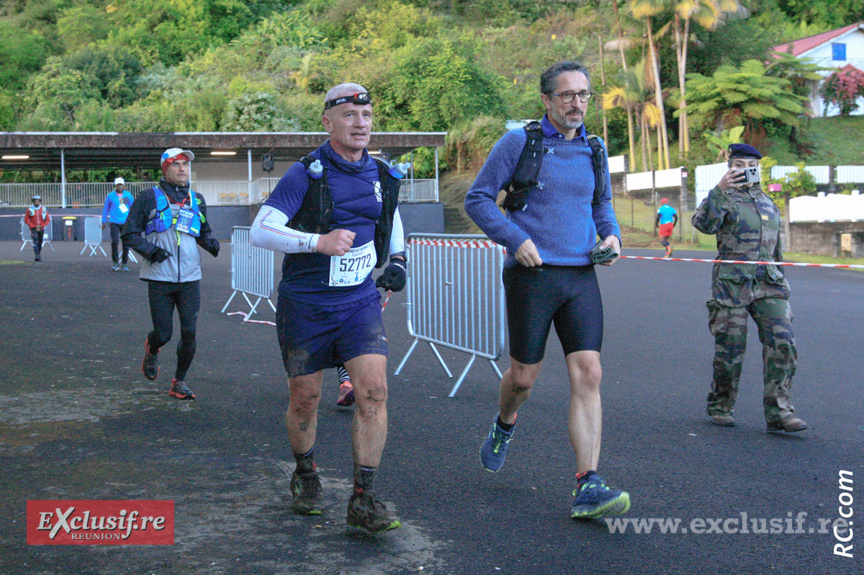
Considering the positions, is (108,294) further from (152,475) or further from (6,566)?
(6,566)

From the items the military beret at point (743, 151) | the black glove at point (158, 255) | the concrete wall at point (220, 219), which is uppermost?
the concrete wall at point (220, 219)

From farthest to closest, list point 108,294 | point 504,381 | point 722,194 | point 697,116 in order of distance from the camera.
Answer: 1. point 697,116
2. point 108,294
3. point 722,194
4. point 504,381

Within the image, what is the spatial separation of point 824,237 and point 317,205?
74.0 feet

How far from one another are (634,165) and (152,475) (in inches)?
1940

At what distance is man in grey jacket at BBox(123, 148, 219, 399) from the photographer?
6.62m

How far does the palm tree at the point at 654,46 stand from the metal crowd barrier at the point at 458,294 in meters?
40.3

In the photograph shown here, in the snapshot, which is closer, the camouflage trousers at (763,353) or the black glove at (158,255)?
the camouflage trousers at (763,353)

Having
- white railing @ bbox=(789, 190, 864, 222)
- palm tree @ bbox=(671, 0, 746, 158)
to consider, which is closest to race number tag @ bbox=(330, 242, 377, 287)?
white railing @ bbox=(789, 190, 864, 222)

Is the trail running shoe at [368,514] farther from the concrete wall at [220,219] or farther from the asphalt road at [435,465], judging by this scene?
the concrete wall at [220,219]

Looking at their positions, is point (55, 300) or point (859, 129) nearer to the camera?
point (55, 300)

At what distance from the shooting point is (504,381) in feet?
14.6

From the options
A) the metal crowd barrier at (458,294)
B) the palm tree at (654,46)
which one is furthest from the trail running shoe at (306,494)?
the palm tree at (654,46)

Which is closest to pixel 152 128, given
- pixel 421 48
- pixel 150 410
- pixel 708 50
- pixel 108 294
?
pixel 421 48

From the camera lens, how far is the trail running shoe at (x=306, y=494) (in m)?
4.03
